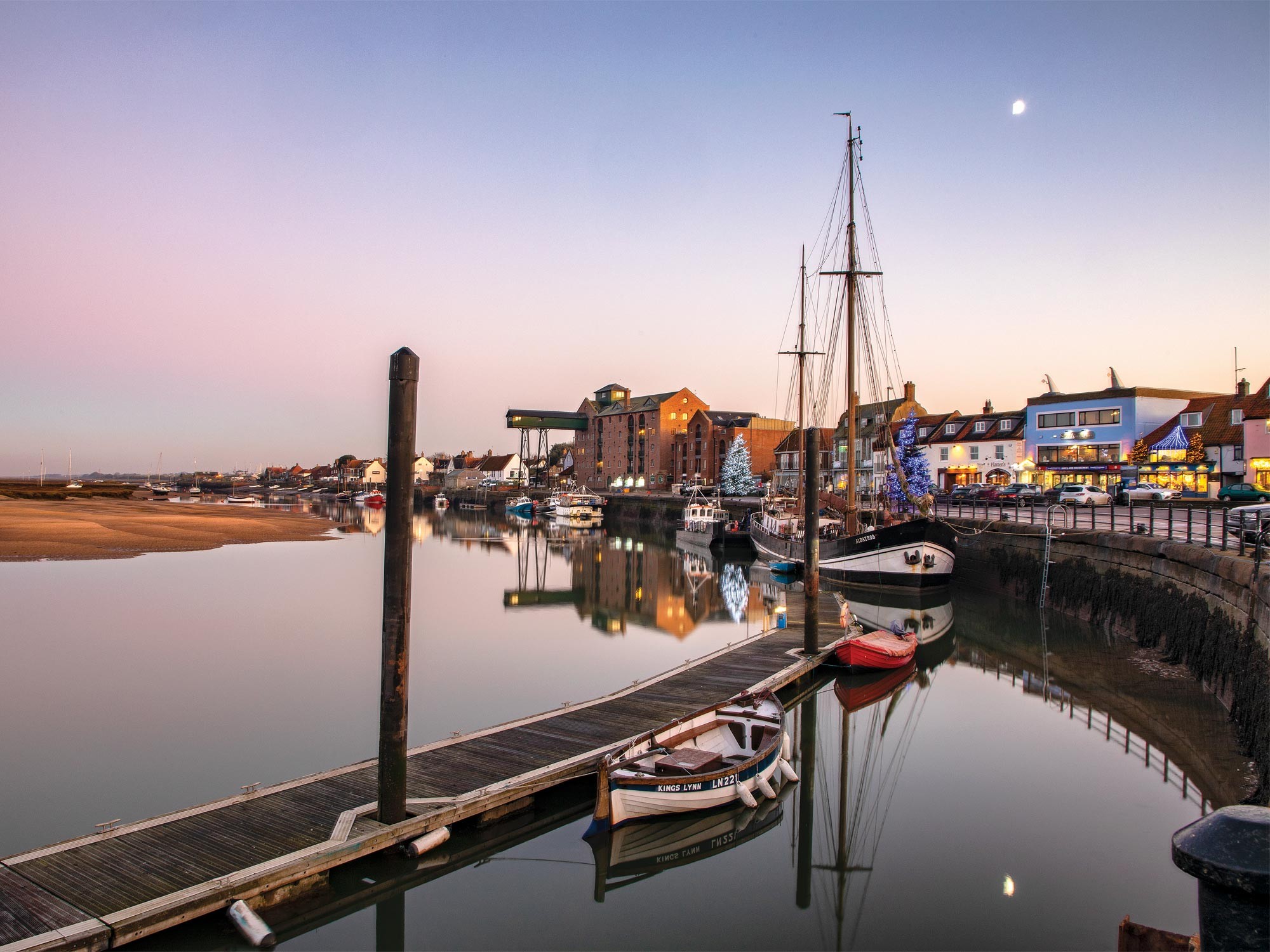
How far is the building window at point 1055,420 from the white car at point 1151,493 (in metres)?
11.2

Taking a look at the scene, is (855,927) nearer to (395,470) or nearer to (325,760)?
(395,470)

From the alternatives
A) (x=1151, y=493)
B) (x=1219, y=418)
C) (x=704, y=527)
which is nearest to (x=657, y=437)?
(x=704, y=527)

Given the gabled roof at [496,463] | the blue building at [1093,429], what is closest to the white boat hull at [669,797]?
the blue building at [1093,429]

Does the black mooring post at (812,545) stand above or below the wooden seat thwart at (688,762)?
above

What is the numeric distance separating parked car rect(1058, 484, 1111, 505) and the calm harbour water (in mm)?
16819

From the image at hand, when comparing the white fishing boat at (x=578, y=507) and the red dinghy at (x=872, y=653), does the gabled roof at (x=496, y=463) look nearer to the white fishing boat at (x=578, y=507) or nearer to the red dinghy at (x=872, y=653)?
the white fishing boat at (x=578, y=507)

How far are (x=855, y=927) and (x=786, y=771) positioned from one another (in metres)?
3.75

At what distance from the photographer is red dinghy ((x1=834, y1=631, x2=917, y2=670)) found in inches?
785

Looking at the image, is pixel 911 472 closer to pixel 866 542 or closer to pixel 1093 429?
pixel 1093 429

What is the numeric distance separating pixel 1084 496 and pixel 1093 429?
1609 centimetres

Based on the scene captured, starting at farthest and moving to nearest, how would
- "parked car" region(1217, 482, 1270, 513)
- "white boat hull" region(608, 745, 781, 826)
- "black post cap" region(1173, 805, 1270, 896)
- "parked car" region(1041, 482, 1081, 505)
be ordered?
"parked car" region(1041, 482, 1081, 505)
"parked car" region(1217, 482, 1270, 513)
"white boat hull" region(608, 745, 781, 826)
"black post cap" region(1173, 805, 1270, 896)

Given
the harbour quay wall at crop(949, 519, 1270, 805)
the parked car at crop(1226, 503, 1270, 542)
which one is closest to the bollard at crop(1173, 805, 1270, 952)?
the harbour quay wall at crop(949, 519, 1270, 805)

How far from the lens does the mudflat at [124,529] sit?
152 ft

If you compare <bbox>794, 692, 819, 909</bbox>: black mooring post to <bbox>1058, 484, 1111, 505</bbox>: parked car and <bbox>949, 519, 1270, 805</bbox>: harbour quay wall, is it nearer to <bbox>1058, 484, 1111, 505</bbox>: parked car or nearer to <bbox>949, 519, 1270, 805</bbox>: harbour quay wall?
<bbox>949, 519, 1270, 805</bbox>: harbour quay wall
